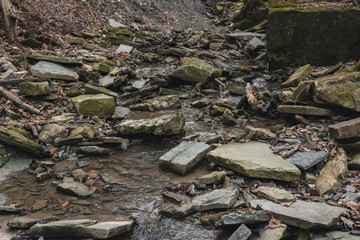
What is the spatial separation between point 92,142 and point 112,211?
205cm

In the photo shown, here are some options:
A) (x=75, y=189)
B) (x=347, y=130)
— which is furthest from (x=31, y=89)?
(x=347, y=130)

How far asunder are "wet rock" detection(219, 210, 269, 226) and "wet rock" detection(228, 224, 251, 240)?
12 centimetres

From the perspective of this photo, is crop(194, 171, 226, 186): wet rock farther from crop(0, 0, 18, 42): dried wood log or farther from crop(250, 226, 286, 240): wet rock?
crop(0, 0, 18, 42): dried wood log

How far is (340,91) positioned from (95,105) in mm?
5114

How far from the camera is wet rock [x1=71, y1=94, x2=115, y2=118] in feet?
21.7

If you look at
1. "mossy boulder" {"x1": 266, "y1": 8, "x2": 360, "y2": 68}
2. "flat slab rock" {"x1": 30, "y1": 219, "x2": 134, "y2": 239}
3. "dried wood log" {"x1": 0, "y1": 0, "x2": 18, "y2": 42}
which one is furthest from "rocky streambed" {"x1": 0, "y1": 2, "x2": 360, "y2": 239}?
"mossy boulder" {"x1": 266, "y1": 8, "x2": 360, "y2": 68}

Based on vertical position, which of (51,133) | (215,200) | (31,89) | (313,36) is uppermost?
(313,36)

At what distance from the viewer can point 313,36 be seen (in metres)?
9.66

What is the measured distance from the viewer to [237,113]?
7332 millimetres

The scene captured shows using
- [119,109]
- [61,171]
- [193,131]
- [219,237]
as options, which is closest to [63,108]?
[119,109]

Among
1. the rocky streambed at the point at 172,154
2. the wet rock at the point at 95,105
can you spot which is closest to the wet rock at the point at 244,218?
the rocky streambed at the point at 172,154

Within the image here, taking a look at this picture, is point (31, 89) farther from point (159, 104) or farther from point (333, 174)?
point (333, 174)

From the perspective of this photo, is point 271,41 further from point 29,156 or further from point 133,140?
point 29,156

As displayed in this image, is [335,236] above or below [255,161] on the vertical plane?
below
